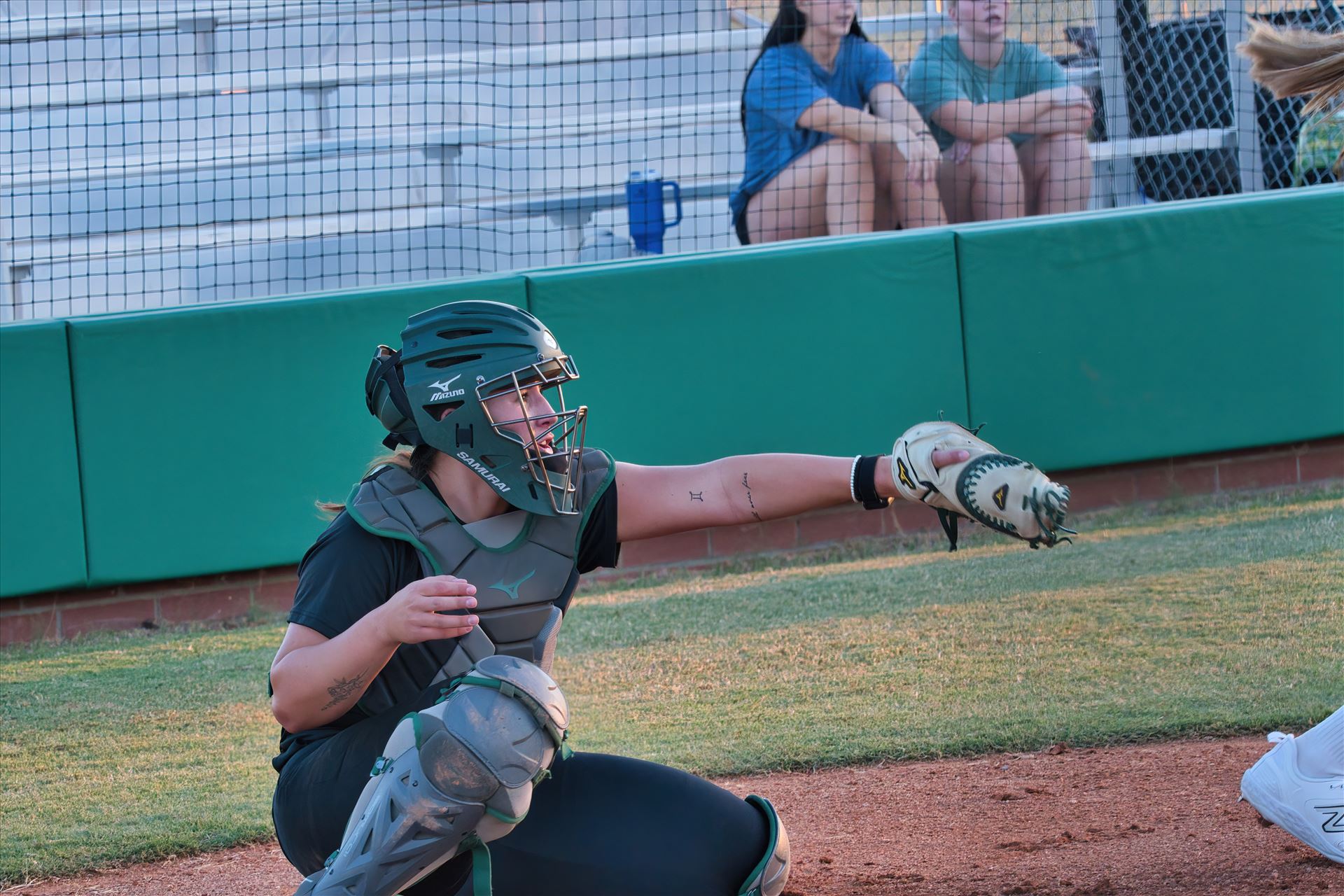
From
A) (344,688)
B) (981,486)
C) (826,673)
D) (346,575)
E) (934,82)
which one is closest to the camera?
(981,486)

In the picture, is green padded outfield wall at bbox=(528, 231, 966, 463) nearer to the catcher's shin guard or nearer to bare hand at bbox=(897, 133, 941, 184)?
bare hand at bbox=(897, 133, 941, 184)

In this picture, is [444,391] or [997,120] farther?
[997,120]

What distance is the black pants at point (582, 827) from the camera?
254cm

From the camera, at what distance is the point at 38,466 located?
6.08m

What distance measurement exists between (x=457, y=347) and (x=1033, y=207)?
5.83m

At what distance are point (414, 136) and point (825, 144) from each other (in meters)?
3.18

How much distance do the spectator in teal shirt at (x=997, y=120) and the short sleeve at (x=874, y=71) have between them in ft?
0.88

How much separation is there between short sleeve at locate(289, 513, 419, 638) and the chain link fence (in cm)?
563

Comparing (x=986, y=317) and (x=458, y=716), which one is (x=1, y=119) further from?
(x=458, y=716)

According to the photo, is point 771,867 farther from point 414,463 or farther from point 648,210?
point 648,210

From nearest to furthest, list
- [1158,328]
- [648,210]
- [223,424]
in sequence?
1. [223,424]
2. [1158,328]
3. [648,210]

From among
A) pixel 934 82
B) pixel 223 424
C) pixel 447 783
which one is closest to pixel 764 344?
pixel 934 82

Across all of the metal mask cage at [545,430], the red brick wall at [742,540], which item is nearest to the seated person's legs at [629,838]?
the metal mask cage at [545,430]

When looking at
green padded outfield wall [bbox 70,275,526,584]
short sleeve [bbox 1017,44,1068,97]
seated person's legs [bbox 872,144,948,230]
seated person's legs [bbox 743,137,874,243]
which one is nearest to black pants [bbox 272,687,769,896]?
green padded outfield wall [bbox 70,275,526,584]
